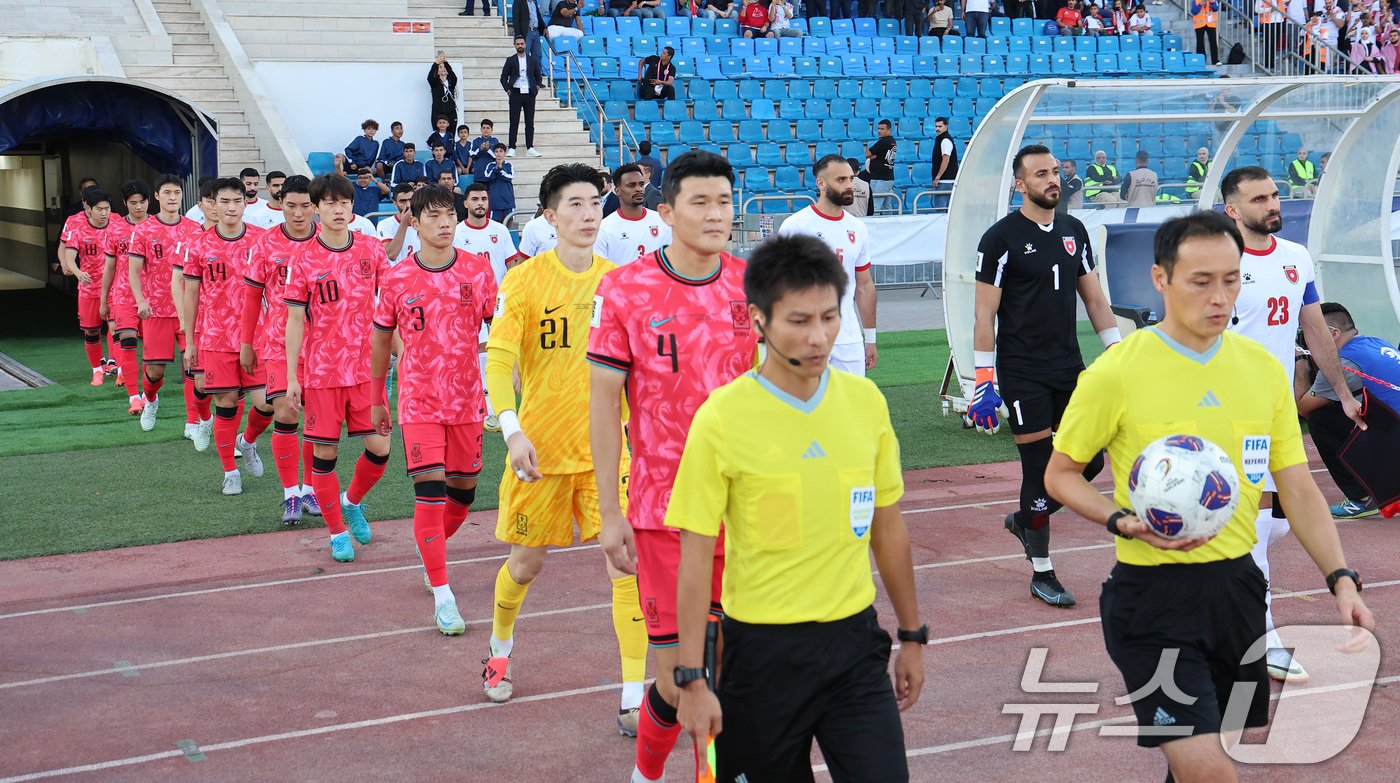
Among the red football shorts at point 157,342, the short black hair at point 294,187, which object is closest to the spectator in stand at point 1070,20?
the red football shorts at point 157,342

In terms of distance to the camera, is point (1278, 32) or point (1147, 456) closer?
point (1147, 456)

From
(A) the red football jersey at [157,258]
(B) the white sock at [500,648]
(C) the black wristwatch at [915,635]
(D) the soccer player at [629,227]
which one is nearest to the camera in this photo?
(C) the black wristwatch at [915,635]

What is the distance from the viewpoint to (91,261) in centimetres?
1695

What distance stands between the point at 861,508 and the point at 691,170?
4.70 feet

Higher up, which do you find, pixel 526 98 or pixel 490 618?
pixel 526 98

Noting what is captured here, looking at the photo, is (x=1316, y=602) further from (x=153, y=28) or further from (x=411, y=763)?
(x=153, y=28)

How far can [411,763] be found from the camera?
215 inches

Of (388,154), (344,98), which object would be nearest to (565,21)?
(344,98)

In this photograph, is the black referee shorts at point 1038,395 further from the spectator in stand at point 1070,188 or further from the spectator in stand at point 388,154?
the spectator in stand at point 388,154

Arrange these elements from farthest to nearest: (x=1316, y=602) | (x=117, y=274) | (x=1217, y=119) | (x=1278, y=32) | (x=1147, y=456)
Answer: (x=1278, y=32) → (x=117, y=274) → (x=1217, y=119) → (x=1316, y=602) → (x=1147, y=456)

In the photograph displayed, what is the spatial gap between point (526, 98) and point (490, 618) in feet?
56.2

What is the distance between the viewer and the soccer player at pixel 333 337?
27.8 feet

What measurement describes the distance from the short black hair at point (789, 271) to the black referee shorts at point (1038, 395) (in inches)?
154

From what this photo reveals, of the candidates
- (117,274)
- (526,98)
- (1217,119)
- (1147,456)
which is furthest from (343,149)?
(1147,456)
